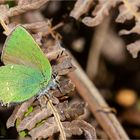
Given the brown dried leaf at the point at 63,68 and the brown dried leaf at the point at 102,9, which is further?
the brown dried leaf at the point at 102,9

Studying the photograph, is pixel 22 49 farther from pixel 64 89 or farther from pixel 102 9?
pixel 102 9

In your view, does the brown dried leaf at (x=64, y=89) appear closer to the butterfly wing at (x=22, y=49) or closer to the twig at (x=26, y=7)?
the butterfly wing at (x=22, y=49)

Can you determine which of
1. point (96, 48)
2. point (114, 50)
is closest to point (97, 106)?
point (96, 48)

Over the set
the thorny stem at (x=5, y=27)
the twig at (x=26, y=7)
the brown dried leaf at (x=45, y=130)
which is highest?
the twig at (x=26, y=7)

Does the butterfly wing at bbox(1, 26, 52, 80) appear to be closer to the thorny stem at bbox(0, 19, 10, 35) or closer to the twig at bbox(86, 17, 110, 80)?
the thorny stem at bbox(0, 19, 10, 35)

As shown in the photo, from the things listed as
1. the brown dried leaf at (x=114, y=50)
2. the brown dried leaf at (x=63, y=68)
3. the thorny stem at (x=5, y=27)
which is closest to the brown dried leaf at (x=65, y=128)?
the brown dried leaf at (x=63, y=68)
